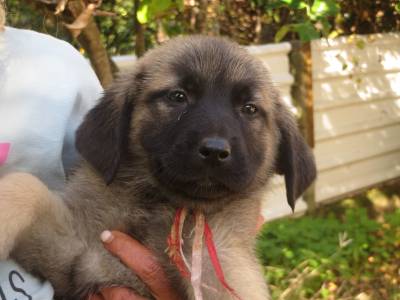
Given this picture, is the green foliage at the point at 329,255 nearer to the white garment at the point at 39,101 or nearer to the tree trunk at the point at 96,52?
the tree trunk at the point at 96,52

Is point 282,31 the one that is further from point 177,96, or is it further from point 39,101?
point 39,101

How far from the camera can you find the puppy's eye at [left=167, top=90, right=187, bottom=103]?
256 centimetres

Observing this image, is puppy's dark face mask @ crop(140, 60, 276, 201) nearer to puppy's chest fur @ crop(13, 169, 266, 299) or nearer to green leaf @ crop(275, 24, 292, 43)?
puppy's chest fur @ crop(13, 169, 266, 299)

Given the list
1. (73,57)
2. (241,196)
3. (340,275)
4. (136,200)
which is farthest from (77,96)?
(340,275)

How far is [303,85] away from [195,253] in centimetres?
475

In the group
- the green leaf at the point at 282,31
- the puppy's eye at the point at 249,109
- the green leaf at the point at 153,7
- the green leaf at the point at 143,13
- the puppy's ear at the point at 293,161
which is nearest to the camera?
the puppy's eye at the point at 249,109

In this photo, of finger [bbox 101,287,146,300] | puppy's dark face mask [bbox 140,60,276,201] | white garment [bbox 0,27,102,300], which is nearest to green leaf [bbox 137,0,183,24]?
white garment [bbox 0,27,102,300]

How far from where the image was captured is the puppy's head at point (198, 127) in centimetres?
236

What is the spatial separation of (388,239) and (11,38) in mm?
4758

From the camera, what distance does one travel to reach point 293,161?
110 inches

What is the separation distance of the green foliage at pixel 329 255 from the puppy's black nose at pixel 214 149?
247 cm

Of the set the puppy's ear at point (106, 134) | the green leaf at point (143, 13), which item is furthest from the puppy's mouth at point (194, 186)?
the green leaf at point (143, 13)

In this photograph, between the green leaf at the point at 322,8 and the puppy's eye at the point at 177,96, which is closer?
the puppy's eye at the point at 177,96

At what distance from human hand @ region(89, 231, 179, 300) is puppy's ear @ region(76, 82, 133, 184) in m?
0.26
